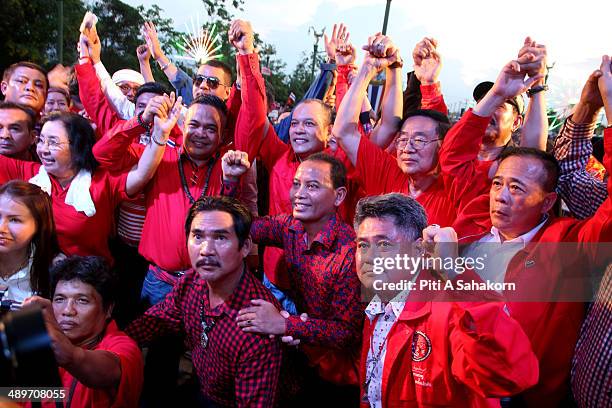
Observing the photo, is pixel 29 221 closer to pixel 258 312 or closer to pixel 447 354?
pixel 258 312

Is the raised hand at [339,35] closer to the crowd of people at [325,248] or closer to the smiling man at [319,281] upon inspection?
the crowd of people at [325,248]

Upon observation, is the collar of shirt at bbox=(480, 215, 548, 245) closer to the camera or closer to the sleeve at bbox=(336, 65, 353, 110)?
the sleeve at bbox=(336, 65, 353, 110)

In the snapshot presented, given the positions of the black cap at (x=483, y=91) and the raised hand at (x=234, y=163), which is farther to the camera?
the black cap at (x=483, y=91)

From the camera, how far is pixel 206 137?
10.3ft

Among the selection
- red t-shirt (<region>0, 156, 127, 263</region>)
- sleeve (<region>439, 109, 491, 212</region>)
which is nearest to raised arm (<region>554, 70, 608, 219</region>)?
sleeve (<region>439, 109, 491, 212</region>)

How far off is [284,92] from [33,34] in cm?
1667

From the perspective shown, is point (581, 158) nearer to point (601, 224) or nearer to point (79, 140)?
point (601, 224)

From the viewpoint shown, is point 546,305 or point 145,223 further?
point 145,223

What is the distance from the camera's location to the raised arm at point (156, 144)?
2.91m

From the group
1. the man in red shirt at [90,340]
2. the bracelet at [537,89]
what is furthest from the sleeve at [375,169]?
the man in red shirt at [90,340]

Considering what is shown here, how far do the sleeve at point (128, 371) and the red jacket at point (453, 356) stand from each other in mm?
1025

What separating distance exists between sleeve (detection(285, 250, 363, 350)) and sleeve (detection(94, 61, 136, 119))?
8.67 ft

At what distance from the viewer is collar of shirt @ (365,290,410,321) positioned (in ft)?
6.71

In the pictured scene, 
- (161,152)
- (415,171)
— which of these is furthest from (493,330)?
(161,152)
